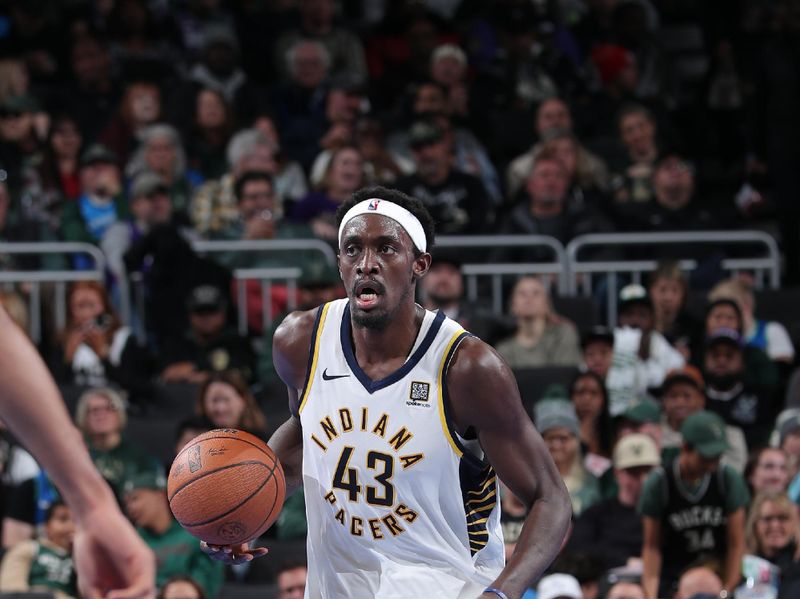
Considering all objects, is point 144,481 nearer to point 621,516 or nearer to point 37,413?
point 621,516

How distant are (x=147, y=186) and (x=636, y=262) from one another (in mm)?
3628

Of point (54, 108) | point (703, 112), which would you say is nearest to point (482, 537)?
point (54, 108)

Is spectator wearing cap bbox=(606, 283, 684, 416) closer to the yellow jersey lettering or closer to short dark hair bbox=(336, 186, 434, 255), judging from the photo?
short dark hair bbox=(336, 186, 434, 255)

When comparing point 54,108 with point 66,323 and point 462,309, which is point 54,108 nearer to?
point 66,323

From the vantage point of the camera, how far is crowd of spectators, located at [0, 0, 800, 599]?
9055 mm

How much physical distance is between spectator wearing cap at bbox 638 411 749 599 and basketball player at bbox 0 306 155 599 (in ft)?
22.2

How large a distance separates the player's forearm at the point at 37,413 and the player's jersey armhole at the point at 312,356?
3.11 m

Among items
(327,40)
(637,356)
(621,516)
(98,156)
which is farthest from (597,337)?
(327,40)

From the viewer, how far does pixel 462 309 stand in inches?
422

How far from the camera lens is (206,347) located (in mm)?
10664

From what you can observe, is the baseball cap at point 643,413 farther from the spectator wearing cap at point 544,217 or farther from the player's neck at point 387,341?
the player's neck at point 387,341

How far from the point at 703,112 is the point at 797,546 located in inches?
268

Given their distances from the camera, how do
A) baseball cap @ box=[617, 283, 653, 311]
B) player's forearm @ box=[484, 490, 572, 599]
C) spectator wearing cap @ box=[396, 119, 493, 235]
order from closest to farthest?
player's forearm @ box=[484, 490, 572, 599] → baseball cap @ box=[617, 283, 653, 311] → spectator wearing cap @ box=[396, 119, 493, 235]

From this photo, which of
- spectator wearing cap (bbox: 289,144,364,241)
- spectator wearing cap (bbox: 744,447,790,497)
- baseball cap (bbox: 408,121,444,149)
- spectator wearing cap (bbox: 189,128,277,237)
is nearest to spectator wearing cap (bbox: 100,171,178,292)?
spectator wearing cap (bbox: 189,128,277,237)
